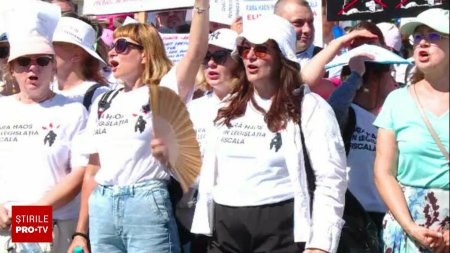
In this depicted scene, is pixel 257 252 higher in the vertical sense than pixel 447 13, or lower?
lower

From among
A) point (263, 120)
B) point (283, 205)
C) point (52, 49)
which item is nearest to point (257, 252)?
point (283, 205)

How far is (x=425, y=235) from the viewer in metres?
4.01

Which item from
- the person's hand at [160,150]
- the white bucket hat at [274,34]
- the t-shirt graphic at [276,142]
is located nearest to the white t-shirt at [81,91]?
the person's hand at [160,150]

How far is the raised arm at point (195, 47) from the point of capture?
4.84 metres

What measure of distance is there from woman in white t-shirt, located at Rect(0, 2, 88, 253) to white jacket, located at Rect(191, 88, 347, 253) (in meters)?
1.40

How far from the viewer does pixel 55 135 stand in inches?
207

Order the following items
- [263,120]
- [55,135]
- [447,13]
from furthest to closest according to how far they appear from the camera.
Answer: [55,135], [263,120], [447,13]

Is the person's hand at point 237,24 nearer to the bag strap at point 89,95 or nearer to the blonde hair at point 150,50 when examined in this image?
the bag strap at point 89,95

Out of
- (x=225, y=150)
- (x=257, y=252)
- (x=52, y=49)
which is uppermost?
(x=52, y=49)

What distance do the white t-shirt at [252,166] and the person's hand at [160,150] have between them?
0.30m

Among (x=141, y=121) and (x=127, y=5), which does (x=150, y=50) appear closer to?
(x=141, y=121)

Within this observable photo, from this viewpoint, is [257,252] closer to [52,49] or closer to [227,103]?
[227,103]

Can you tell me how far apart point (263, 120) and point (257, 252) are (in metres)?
0.58

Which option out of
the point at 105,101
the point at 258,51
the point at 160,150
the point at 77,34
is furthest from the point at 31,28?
the point at 258,51
